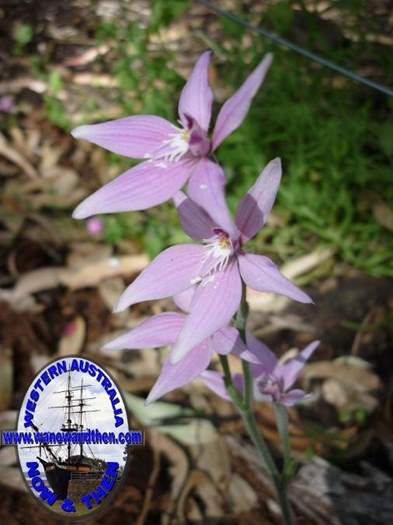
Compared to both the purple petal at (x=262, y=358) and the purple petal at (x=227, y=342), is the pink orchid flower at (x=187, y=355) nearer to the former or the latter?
the purple petal at (x=227, y=342)

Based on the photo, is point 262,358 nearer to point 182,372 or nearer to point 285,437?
point 285,437

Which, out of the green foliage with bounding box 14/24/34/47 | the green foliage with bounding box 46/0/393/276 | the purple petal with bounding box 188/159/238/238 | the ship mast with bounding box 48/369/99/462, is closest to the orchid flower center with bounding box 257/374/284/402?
the ship mast with bounding box 48/369/99/462

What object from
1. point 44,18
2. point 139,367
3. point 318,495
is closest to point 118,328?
point 139,367

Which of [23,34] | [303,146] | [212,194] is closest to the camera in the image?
[212,194]

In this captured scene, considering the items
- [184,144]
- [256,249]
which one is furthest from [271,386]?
[256,249]

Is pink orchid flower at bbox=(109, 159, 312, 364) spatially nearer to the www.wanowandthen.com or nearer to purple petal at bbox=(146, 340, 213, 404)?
purple petal at bbox=(146, 340, 213, 404)

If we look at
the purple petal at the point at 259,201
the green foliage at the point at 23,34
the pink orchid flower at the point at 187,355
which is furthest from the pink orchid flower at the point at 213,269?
the green foliage at the point at 23,34
